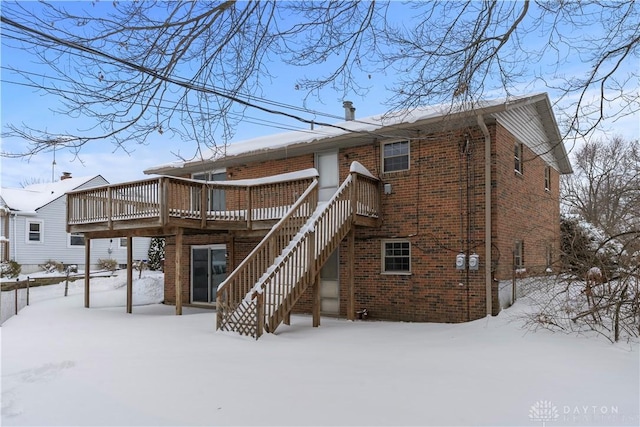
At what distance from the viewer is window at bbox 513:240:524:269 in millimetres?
12163

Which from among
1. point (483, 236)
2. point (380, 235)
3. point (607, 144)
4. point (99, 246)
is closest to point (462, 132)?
point (483, 236)

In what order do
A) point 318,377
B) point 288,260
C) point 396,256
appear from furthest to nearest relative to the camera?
point 396,256 < point 288,260 < point 318,377

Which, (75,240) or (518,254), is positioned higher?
(75,240)

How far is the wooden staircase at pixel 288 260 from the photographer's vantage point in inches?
349

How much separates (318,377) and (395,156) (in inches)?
304

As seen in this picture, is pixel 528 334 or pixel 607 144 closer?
pixel 528 334

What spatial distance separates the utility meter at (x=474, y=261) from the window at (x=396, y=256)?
1628 mm

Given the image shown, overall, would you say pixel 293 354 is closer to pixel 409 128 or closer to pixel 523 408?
pixel 523 408

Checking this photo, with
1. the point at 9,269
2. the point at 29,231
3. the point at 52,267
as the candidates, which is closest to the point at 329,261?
the point at 9,269

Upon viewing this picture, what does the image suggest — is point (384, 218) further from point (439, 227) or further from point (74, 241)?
point (74, 241)

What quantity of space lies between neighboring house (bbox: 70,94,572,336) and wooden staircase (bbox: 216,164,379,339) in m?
0.03

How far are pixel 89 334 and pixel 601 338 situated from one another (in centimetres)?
928

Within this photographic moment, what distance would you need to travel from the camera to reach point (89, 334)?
30.4 feet

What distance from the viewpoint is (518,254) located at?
41.5ft
